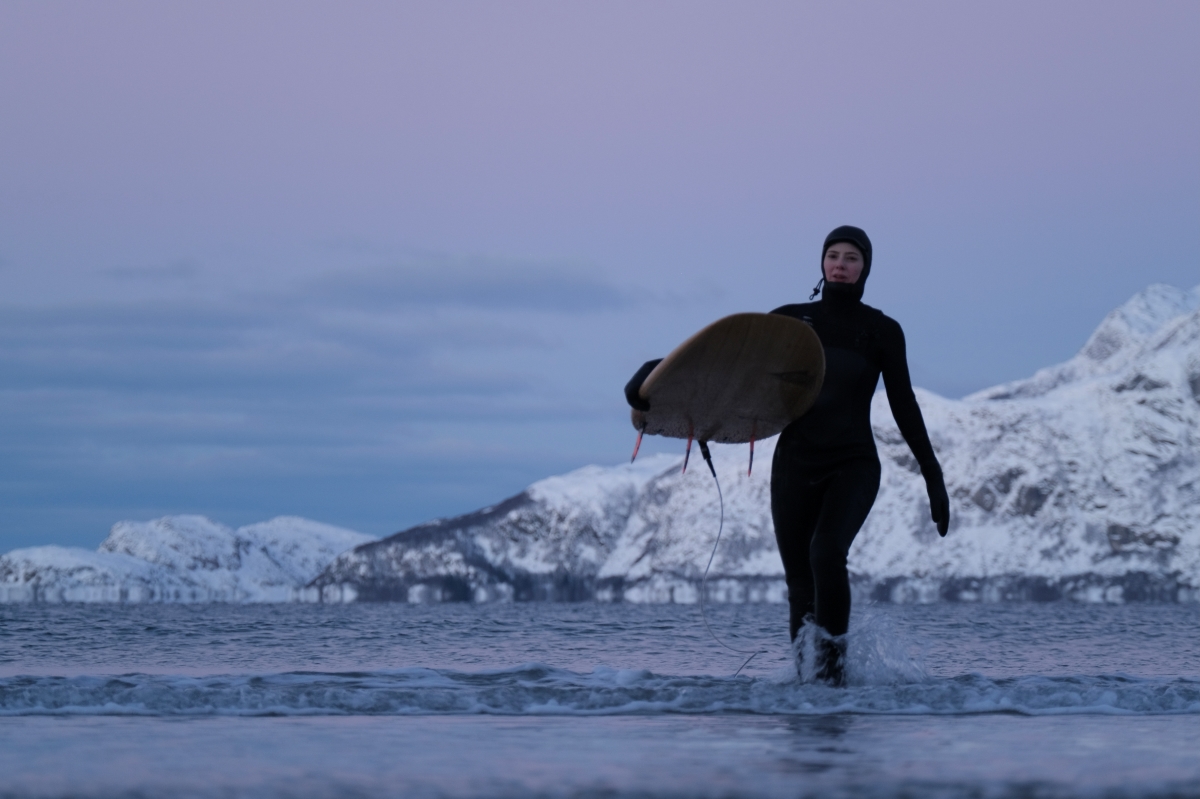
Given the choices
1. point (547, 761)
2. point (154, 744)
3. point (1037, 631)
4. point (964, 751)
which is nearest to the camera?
point (547, 761)

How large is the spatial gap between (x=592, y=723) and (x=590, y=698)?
93cm

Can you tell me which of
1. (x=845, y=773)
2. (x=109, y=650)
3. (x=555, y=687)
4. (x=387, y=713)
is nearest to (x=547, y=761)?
(x=845, y=773)

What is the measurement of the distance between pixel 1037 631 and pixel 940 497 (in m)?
10.9

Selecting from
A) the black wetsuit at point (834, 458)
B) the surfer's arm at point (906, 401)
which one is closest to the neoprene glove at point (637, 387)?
the black wetsuit at point (834, 458)

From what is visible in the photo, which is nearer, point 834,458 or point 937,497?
point 834,458

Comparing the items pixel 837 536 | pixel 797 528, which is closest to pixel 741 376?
pixel 797 528

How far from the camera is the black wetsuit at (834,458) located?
25.5ft

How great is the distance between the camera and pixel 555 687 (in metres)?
7.81

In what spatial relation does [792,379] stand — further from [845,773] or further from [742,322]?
[845,773]

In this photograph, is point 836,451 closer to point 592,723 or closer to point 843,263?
point 843,263

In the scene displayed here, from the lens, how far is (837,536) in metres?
7.74

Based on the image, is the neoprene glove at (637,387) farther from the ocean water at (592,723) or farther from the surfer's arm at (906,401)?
the ocean water at (592,723)

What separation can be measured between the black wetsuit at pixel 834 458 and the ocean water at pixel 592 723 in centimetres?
53

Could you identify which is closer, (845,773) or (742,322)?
(845,773)
